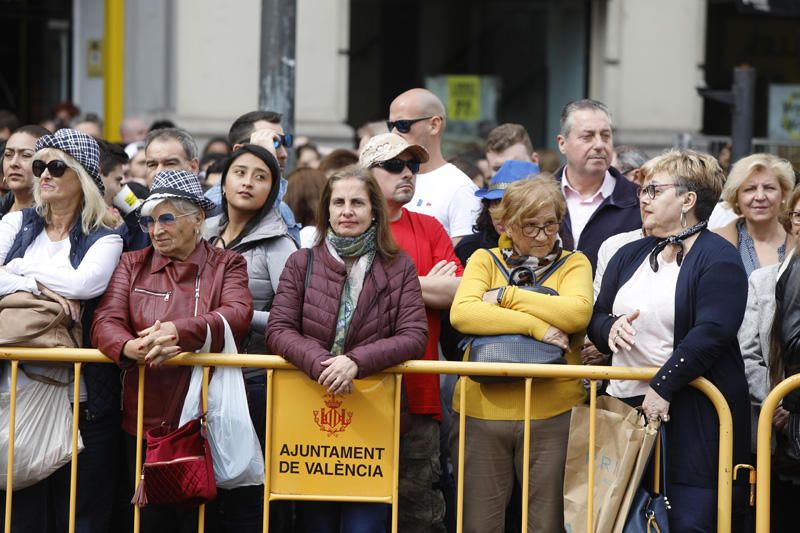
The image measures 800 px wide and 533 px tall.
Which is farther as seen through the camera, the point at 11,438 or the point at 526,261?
the point at 526,261

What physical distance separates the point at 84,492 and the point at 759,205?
3.64m

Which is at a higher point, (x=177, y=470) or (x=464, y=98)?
(x=464, y=98)

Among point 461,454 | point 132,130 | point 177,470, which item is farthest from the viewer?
point 132,130

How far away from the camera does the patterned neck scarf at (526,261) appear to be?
19.0 ft

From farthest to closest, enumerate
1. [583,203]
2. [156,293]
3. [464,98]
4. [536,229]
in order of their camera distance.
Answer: [464,98], [583,203], [536,229], [156,293]

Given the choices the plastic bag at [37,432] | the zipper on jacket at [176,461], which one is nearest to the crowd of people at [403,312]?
the plastic bag at [37,432]

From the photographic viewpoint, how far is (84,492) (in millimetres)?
5766

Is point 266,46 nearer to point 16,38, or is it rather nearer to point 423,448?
point 423,448

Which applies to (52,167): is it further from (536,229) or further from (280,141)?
(536,229)

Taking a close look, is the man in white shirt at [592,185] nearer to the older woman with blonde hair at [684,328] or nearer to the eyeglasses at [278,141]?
the older woman with blonde hair at [684,328]

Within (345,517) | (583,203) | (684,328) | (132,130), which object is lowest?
(345,517)

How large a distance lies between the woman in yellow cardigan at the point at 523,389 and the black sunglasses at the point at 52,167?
1.91 m

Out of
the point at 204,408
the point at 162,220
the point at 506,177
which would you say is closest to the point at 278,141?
the point at 506,177

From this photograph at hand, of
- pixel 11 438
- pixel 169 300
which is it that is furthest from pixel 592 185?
pixel 11 438
